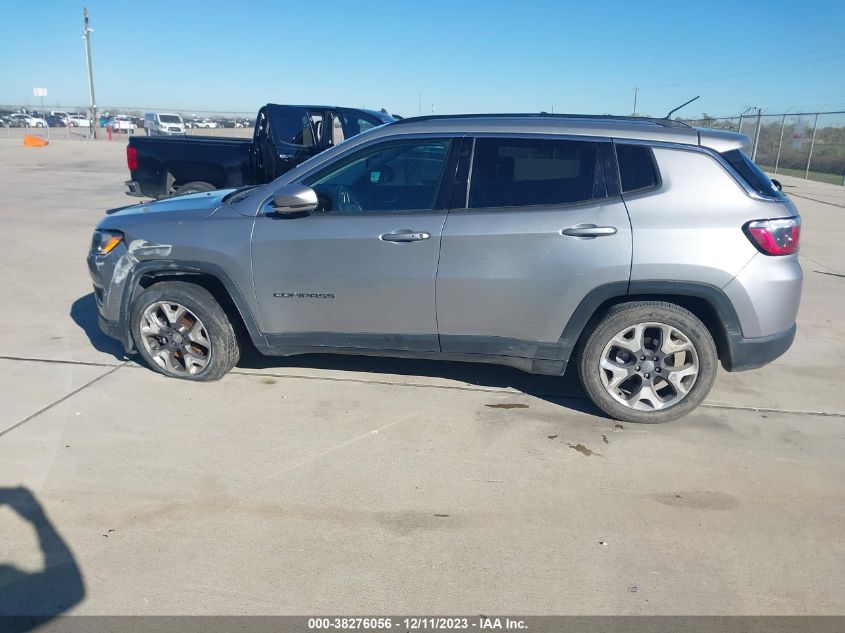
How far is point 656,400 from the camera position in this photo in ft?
14.4

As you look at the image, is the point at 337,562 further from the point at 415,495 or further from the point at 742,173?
the point at 742,173

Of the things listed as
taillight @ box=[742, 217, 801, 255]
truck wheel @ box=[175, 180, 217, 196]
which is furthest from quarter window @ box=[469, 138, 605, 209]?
truck wheel @ box=[175, 180, 217, 196]

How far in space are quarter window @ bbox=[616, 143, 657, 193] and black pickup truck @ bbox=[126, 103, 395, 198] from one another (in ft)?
21.9

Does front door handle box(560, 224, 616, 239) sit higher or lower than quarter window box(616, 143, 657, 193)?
lower

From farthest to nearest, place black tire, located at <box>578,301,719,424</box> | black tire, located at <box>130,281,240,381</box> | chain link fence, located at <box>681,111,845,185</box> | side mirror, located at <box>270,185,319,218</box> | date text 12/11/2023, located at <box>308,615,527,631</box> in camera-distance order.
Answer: chain link fence, located at <box>681,111,845,185</box> < black tire, located at <box>130,281,240,381</box> < side mirror, located at <box>270,185,319,218</box> < black tire, located at <box>578,301,719,424</box> < date text 12/11/2023, located at <box>308,615,527,631</box>

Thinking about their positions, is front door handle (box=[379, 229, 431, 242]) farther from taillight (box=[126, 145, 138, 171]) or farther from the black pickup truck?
taillight (box=[126, 145, 138, 171])

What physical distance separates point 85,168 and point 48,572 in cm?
2248

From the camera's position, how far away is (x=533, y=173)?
4320 millimetres

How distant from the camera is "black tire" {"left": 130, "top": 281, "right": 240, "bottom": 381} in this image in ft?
15.9

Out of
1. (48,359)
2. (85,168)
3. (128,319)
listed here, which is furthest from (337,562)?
(85,168)

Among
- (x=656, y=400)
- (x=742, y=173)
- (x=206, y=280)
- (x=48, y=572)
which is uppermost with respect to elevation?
(x=742, y=173)

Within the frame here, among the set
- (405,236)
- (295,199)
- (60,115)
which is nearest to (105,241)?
(295,199)

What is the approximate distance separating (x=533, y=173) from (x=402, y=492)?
2.10 metres

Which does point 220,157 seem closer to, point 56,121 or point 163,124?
point 163,124
